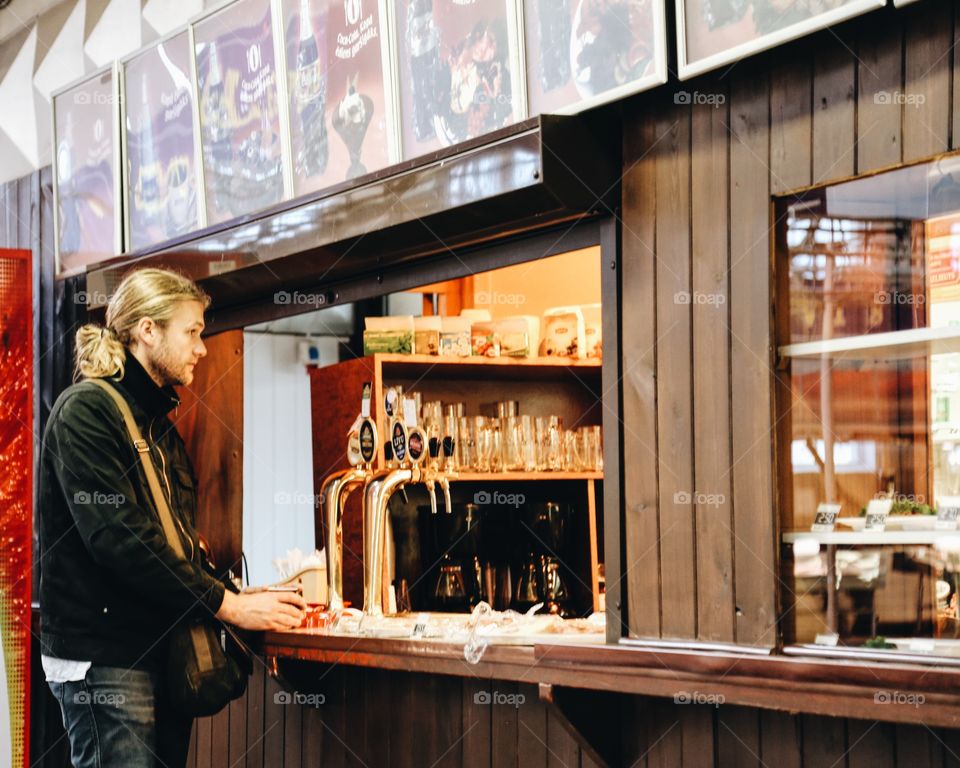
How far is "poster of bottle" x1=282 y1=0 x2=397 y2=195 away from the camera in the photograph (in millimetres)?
3607

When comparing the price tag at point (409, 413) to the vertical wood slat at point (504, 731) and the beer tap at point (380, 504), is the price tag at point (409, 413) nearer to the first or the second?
the beer tap at point (380, 504)

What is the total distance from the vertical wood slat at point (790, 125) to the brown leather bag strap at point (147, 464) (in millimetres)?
1796

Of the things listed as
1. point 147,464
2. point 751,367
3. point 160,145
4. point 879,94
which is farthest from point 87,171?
point 879,94

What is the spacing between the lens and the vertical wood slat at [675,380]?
2.76m

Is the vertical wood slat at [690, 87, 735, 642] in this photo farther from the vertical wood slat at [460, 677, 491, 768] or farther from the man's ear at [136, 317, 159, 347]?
the man's ear at [136, 317, 159, 347]

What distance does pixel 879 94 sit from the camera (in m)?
2.42

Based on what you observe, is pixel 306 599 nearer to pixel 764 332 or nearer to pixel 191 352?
pixel 191 352

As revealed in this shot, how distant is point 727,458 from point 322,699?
1.86 m

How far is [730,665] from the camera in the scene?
8.36 ft

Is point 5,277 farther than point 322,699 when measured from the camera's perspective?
Yes

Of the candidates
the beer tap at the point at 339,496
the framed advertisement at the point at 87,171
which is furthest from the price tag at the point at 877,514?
the framed advertisement at the point at 87,171

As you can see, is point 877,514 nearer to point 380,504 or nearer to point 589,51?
point 589,51

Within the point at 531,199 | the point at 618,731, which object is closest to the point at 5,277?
the point at 531,199

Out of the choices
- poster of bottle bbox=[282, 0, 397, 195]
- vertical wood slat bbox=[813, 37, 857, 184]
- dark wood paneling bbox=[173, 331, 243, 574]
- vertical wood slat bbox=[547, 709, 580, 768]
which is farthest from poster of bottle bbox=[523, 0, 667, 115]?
dark wood paneling bbox=[173, 331, 243, 574]
